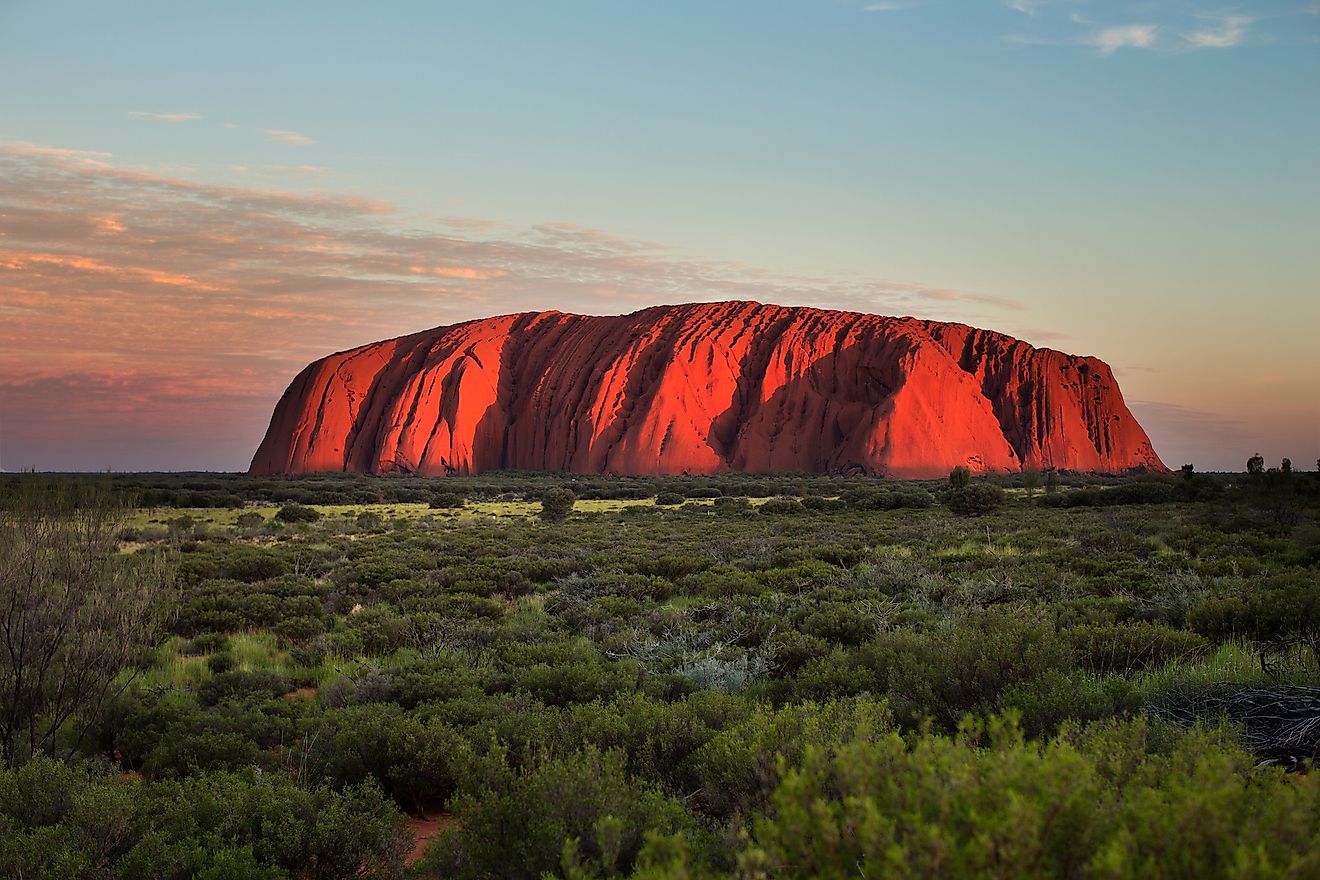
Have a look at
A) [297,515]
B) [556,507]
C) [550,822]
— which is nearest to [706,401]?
[556,507]

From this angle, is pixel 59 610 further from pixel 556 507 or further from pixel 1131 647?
pixel 556 507

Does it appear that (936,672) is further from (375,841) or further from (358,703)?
(358,703)

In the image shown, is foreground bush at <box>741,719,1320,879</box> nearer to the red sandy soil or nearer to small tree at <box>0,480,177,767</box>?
the red sandy soil

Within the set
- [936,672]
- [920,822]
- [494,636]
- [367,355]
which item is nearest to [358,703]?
[494,636]

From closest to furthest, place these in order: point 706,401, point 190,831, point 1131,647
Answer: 1. point 190,831
2. point 1131,647
3. point 706,401

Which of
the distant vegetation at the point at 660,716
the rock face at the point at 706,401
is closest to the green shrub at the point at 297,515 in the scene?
the distant vegetation at the point at 660,716

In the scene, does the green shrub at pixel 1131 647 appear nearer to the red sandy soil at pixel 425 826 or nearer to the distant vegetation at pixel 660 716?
the distant vegetation at pixel 660 716
